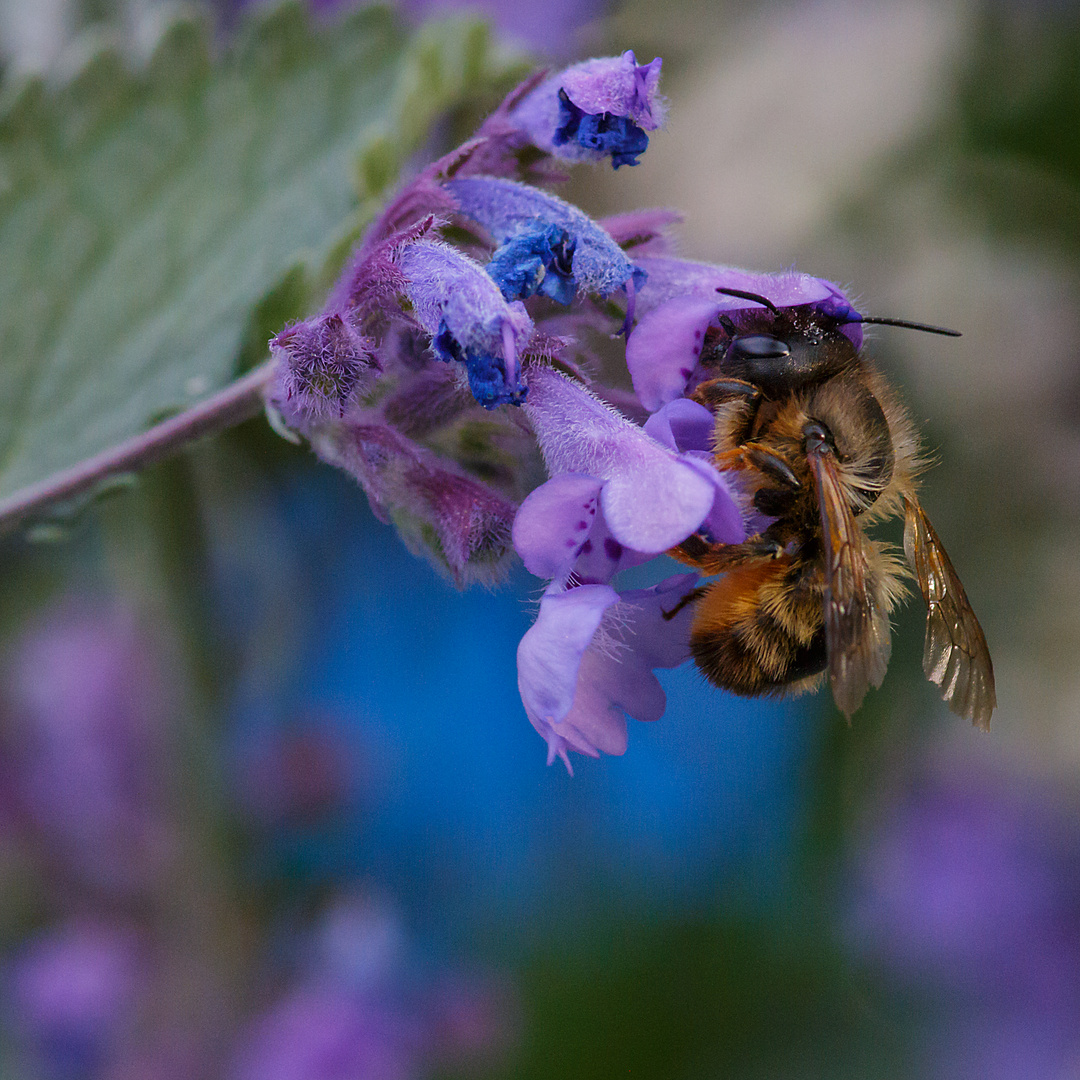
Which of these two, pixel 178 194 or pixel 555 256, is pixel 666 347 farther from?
pixel 178 194

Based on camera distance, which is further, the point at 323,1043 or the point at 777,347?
the point at 323,1043

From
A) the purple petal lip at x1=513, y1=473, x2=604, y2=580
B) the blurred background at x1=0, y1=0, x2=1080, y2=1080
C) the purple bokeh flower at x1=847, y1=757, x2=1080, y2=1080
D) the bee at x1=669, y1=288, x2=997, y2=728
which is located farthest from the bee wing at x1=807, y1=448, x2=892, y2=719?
the purple bokeh flower at x1=847, y1=757, x2=1080, y2=1080

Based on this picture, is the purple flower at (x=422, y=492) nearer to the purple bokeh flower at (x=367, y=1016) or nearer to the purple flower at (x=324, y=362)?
the purple flower at (x=324, y=362)

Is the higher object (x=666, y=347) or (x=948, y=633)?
(x=666, y=347)

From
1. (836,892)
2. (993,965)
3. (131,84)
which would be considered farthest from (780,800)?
(131,84)

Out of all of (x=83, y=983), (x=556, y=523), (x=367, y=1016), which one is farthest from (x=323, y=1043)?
(x=556, y=523)

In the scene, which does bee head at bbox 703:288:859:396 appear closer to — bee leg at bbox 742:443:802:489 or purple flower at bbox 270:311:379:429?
bee leg at bbox 742:443:802:489
